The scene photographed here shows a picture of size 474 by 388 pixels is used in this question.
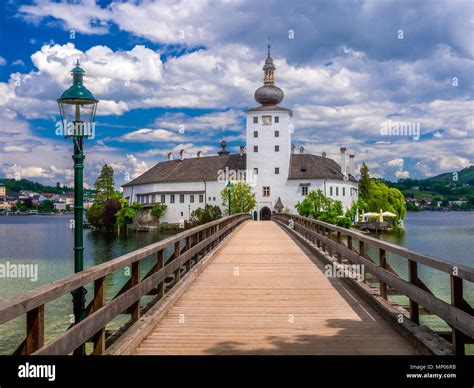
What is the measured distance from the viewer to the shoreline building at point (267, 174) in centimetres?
8181

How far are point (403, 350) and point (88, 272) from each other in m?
3.45

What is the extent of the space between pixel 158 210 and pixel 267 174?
19402 millimetres

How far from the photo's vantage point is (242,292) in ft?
32.3

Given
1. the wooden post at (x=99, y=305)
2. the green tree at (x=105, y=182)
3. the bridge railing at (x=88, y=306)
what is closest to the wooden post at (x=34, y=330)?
the bridge railing at (x=88, y=306)

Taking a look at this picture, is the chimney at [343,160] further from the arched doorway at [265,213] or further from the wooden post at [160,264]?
the wooden post at [160,264]

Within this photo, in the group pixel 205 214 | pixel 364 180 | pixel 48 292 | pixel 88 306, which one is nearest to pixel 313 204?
pixel 205 214

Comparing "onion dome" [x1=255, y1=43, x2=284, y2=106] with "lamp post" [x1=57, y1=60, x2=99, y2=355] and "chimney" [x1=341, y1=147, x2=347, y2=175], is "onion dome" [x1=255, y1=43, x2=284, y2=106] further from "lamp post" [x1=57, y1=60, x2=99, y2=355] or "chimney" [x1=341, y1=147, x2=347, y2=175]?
"lamp post" [x1=57, y1=60, x2=99, y2=355]

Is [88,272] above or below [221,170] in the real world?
below

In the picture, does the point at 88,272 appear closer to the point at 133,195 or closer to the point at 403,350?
the point at 403,350

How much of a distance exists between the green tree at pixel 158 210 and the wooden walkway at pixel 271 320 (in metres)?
77.1

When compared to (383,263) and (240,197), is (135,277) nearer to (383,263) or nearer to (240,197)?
(383,263)

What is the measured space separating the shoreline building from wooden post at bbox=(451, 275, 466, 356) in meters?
74.9

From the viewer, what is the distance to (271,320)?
742 centimetres
